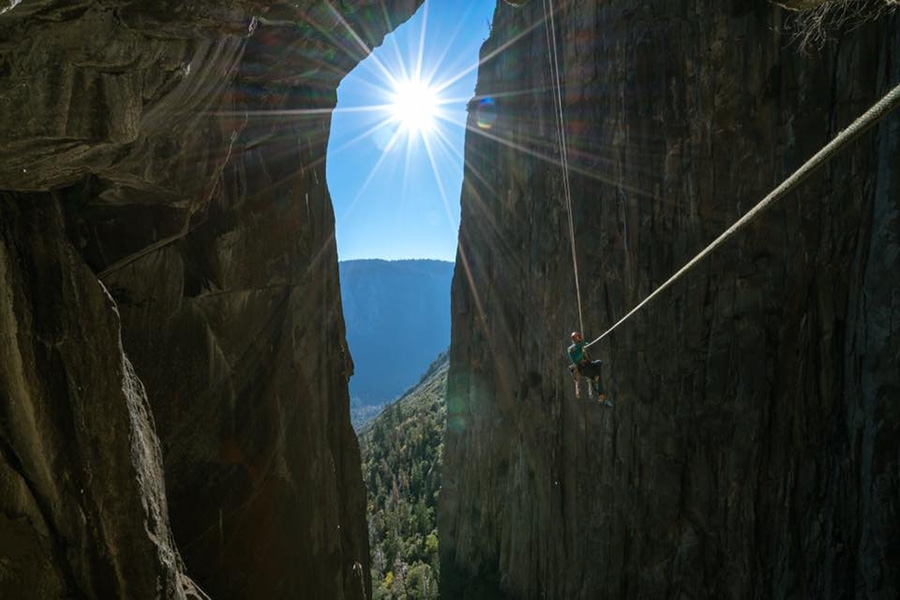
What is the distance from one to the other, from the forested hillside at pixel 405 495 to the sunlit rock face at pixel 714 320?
24.5 metres

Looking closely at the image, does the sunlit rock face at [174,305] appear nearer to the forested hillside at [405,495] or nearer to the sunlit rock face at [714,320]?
the sunlit rock face at [714,320]

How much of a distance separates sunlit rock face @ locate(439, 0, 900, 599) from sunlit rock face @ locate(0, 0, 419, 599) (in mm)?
9035

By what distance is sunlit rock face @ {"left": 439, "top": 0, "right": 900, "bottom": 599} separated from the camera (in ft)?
42.2

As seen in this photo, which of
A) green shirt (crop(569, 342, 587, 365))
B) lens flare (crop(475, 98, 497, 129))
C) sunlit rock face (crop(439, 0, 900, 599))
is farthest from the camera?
lens flare (crop(475, 98, 497, 129))

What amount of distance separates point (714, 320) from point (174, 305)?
14.6 meters

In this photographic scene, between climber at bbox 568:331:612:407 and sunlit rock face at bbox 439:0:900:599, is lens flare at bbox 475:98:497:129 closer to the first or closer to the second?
sunlit rock face at bbox 439:0:900:599

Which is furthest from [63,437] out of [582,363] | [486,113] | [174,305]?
[486,113]

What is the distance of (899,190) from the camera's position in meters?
12.3

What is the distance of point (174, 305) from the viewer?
984cm

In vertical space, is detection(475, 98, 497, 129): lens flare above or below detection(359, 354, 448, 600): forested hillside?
above

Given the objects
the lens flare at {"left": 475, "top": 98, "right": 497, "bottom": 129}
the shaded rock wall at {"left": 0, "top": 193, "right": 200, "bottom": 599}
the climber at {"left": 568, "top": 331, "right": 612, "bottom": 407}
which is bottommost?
the shaded rock wall at {"left": 0, "top": 193, "right": 200, "bottom": 599}

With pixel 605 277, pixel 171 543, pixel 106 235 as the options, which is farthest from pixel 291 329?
pixel 605 277

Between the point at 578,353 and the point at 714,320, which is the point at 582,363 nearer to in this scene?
the point at 578,353

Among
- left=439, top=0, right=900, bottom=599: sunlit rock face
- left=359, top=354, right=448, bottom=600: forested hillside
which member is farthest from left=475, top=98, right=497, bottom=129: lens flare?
left=359, top=354, right=448, bottom=600: forested hillside
